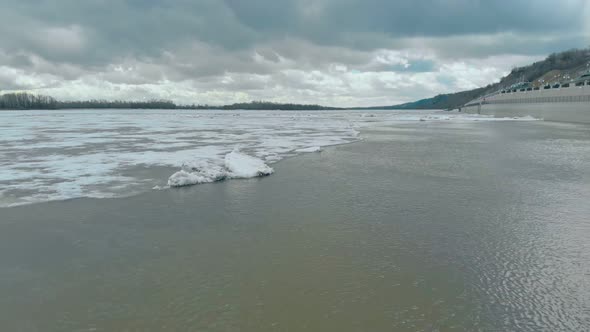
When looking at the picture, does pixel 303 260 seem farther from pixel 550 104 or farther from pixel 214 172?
pixel 550 104

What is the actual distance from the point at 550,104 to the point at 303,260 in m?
58.6

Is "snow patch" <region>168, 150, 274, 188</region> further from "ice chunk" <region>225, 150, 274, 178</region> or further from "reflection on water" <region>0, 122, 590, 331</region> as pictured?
"reflection on water" <region>0, 122, 590, 331</region>

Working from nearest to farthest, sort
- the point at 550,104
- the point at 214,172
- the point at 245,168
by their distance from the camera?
the point at 214,172, the point at 245,168, the point at 550,104

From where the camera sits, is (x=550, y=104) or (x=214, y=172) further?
(x=550, y=104)

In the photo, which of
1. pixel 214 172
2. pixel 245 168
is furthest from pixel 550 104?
pixel 214 172

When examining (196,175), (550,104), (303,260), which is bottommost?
(303,260)

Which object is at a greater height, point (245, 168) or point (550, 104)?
point (550, 104)

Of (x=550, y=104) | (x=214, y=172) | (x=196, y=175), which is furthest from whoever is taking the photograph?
(x=550, y=104)

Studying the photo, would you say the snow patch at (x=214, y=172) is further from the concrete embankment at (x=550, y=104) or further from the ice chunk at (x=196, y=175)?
the concrete embankment at (x=550, y=104)

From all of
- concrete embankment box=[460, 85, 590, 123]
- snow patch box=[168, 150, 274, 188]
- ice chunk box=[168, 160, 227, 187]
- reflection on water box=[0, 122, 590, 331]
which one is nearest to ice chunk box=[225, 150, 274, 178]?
snow patch box=[168, 150, 274, 188]

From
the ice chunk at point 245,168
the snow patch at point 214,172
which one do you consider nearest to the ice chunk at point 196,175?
the snow patch at point 214,172

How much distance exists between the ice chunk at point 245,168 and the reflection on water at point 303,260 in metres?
1.57

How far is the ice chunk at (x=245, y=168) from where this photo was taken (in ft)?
34.4

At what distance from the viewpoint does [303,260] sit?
4840 millimetres
